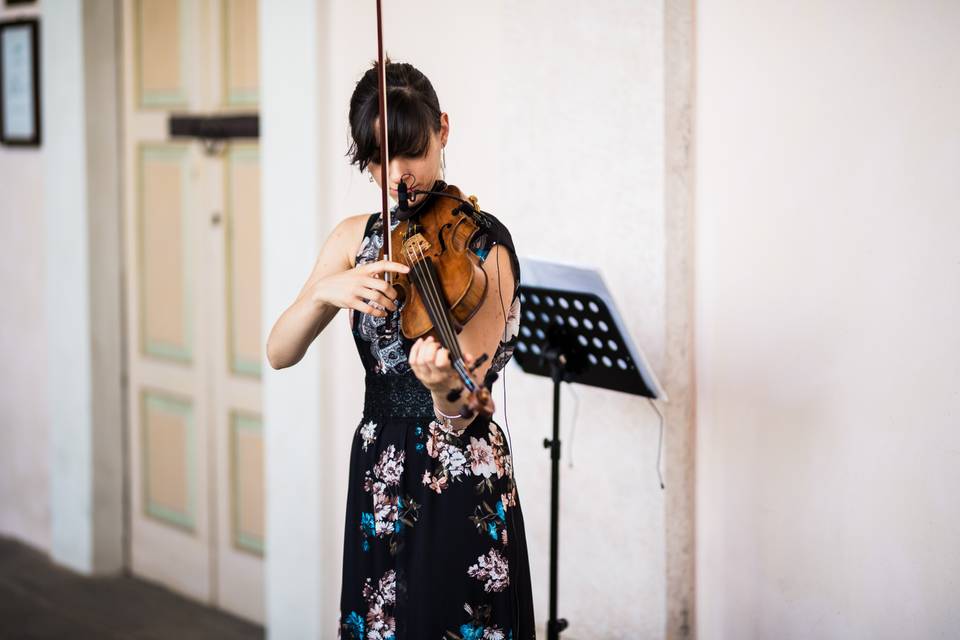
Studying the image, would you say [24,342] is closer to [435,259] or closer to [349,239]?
[349,239]

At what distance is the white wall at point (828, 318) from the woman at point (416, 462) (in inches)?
34.6

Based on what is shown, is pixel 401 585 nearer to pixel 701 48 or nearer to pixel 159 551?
pixel 701 48

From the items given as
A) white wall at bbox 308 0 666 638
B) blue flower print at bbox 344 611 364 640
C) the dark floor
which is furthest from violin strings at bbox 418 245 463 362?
the dark floor

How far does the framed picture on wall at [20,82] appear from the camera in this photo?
4.07 meters

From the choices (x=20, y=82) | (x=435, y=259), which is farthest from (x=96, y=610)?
(x=435, y=259)

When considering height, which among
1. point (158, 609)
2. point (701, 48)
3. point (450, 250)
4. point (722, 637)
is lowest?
point (158, 609)

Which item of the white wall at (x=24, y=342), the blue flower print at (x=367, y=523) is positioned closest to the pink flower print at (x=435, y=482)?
the blue flower print at (x=367, y=523)

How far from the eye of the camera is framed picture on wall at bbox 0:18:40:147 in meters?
4.07

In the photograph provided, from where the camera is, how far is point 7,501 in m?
4.48

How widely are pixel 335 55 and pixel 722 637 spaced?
6.37ft

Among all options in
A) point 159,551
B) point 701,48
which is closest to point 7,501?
point 159,551

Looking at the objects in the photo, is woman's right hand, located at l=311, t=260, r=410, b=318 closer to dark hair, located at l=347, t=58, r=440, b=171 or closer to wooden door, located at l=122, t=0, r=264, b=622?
dark hair, located at l=347, t=58, r=440, b=171

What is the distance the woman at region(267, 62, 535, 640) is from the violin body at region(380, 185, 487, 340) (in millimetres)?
35

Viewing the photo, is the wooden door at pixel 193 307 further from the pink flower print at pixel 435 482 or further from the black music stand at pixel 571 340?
the pink flower print at pixel 435 482
